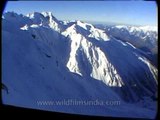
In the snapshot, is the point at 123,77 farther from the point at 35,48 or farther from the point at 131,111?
the point at 35,48

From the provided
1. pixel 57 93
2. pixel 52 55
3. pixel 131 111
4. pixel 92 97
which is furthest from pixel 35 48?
pixel 131 111

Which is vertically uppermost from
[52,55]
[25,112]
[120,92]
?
[52,55]

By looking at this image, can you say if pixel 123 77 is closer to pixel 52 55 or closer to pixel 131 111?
pixel 131 111

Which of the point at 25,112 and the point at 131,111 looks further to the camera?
the point at 25,112

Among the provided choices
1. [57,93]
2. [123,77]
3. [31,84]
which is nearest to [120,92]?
[123,77]

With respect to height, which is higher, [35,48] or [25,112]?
[35,48]

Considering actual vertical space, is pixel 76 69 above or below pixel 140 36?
below
